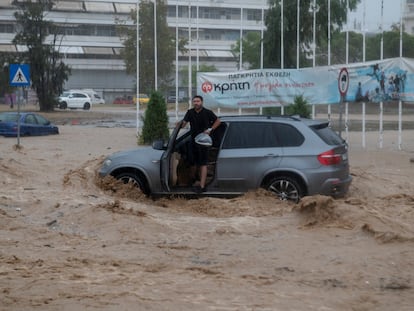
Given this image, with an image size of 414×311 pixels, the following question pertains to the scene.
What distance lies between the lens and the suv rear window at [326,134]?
1112 centimetres

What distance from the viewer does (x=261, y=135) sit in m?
11.2

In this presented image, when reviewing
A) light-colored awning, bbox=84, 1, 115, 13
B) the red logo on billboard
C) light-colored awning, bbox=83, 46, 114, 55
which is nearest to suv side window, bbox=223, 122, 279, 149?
the red logo on billboard

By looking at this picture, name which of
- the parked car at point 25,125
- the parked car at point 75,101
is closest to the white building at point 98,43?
the parked car at point 75,101

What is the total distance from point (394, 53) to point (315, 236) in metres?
50.7

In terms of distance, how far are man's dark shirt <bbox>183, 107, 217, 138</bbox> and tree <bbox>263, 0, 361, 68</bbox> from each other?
14200mm

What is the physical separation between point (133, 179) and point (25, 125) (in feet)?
63.0

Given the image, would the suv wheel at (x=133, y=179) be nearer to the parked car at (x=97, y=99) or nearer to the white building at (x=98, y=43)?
the white building at (x=98, y=43)

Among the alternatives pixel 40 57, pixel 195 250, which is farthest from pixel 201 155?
pixel 40 57

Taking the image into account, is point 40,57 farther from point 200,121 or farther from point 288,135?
point 288,135

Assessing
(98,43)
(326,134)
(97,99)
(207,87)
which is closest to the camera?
(326,134)

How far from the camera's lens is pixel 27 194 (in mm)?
10891

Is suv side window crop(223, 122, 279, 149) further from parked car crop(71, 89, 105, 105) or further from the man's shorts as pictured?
parked car crop(71, 89, 105, 105)

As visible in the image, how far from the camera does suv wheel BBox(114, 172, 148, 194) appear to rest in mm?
11352

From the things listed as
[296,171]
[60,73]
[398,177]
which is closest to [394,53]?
[60,73]
